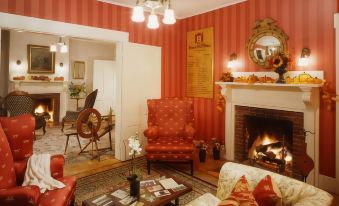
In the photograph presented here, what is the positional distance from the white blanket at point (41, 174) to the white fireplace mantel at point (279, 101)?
282cm

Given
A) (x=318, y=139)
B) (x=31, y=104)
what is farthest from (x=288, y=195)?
(x=31, y=104)

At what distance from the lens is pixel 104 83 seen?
8742 millimetres

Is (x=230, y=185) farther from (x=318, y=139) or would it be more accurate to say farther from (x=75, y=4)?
(x=75, y=4)

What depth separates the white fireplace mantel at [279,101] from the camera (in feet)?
10.7

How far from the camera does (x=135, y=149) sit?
96.3 inches

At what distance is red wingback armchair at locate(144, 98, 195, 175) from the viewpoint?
3764 mm

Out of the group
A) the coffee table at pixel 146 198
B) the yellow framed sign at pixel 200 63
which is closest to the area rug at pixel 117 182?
the coffee table at pixel 146 198

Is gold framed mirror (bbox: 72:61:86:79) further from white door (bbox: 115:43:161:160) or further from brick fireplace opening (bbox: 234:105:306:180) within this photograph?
brick fireplace opening (bbox: 234:105:306:180)

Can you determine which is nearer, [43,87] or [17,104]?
[17,104]

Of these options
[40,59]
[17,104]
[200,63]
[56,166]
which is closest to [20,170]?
[56,166]

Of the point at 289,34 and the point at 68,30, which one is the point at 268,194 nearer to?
the point at 289,34

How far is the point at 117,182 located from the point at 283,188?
7.69 ft

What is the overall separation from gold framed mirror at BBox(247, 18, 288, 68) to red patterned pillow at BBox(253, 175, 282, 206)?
8.19ft

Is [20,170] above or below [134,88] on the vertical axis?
below
